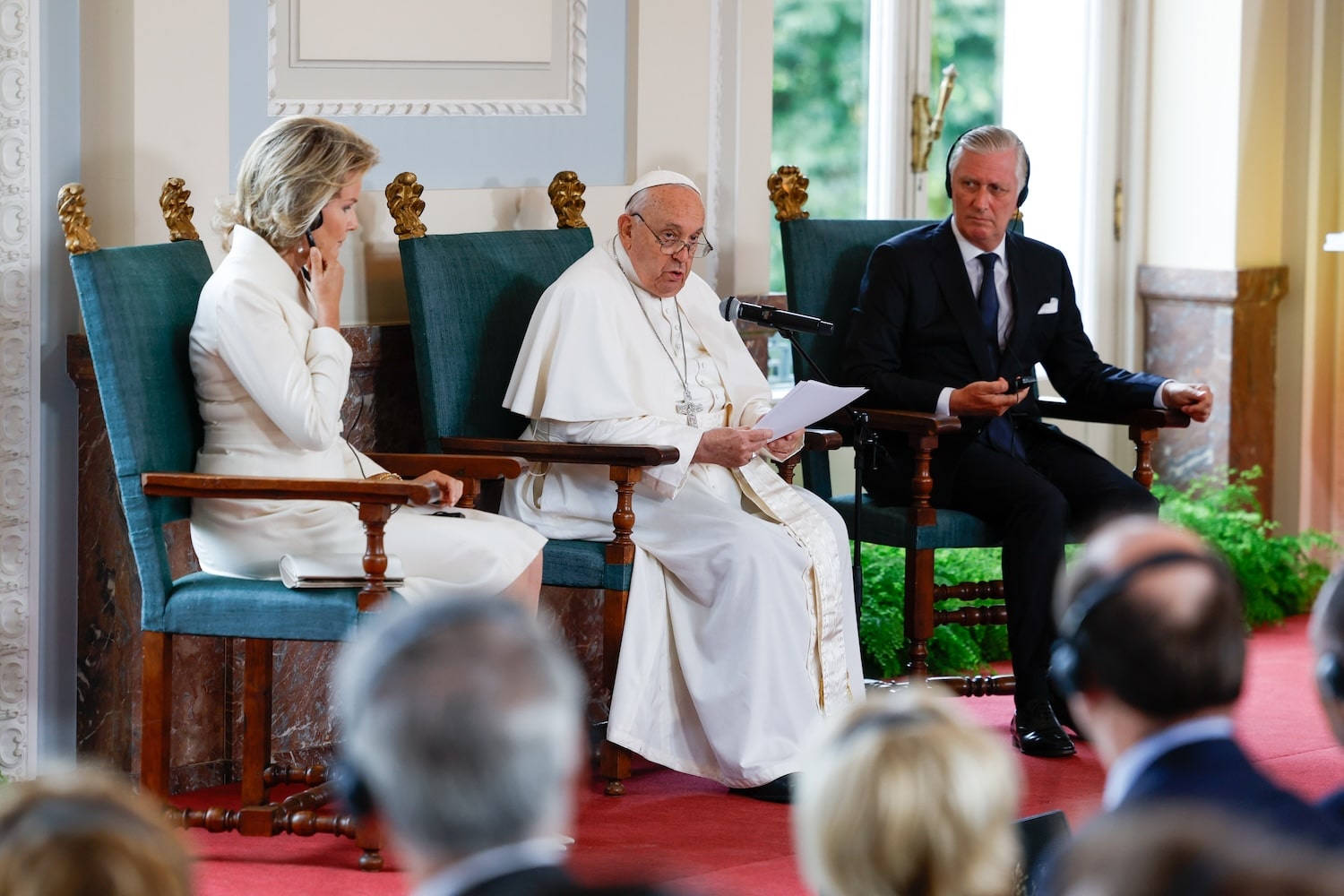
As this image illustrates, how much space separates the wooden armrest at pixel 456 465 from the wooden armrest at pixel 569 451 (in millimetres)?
145

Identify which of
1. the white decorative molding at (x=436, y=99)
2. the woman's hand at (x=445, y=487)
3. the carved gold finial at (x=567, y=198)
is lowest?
the woman's hand at (x=445, y=487)

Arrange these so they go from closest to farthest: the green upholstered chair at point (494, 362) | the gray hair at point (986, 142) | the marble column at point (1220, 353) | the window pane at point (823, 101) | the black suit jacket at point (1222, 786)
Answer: the black suit jacket at point (1222, 786), the green upholstered chair at point (494, 362), the gray hair at point (986, 142), the window pane at point (823, 101), the marble column at point (1220, 353)

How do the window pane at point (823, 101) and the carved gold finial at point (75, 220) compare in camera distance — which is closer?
the carved gold finial at point (75, 220)

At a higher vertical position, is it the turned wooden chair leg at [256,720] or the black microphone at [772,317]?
the black microphone at [772,317]

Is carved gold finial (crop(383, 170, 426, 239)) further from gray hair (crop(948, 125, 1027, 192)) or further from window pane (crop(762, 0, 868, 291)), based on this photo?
window pane (crop(762, 0, 868, 291))

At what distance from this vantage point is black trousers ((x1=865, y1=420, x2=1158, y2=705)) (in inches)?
185

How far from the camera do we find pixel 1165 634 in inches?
64.9

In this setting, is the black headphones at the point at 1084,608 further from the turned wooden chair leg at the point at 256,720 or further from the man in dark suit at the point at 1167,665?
the turned wooden chair leg at the point at 256,720

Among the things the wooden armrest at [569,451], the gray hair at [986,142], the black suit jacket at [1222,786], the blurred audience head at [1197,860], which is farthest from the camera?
the gray hair at [986,142]

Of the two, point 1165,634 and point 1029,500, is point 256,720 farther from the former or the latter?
point 1165,634

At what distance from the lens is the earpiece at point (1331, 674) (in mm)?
1705

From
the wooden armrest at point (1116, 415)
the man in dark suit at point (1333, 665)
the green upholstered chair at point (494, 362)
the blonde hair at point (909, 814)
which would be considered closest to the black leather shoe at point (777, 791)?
the green upholstered chair at point (494, 362)

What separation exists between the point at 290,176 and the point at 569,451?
2.96 ft

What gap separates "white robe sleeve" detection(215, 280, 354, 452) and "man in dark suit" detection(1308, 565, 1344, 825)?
2.40 m
